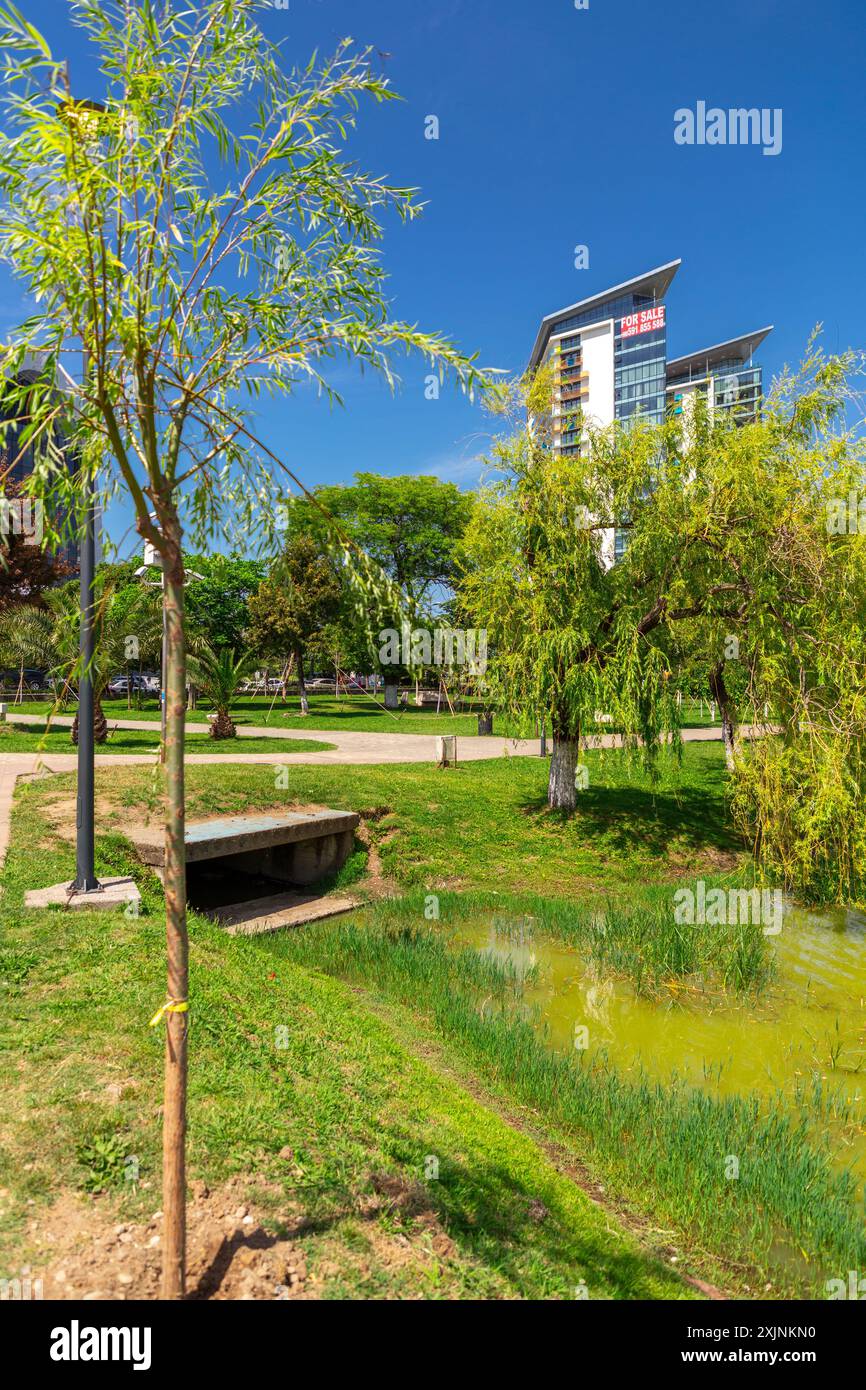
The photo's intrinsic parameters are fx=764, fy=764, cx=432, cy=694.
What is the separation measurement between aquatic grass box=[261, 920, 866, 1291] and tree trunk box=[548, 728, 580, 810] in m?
7.61

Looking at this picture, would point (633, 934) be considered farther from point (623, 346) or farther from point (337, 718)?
point (623, 346)

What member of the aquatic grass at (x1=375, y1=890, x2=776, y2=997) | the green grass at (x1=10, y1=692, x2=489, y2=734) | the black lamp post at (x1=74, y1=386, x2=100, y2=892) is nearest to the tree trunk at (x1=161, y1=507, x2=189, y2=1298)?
the black lamp post at (x1=74, y1=386, x2=100, y2=892)

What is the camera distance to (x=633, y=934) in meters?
10.0

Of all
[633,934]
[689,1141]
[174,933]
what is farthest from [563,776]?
[174,933]

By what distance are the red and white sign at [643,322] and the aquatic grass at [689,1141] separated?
96576 mm

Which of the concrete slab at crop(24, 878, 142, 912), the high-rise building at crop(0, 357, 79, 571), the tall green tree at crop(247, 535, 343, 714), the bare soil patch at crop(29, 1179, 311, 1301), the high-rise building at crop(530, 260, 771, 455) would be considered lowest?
the bare soil patch at crop(29, 1179, 311, 1301)

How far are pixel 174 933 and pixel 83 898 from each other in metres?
5.57

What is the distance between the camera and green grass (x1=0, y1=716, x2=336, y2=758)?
2020 centimetres

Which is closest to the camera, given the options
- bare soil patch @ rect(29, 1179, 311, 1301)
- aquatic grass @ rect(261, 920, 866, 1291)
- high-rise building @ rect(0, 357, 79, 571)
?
high-rise building @ rect(0, 357, 79, 571)

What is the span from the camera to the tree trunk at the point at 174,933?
281 cm

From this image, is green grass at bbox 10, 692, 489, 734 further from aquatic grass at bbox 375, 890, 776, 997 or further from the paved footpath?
aquatic grass at bbox 375, 890, 776, 997

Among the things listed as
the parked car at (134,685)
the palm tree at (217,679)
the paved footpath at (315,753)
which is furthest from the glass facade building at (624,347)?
the palm tree at (217,679)

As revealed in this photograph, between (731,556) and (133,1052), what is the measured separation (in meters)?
11.5
